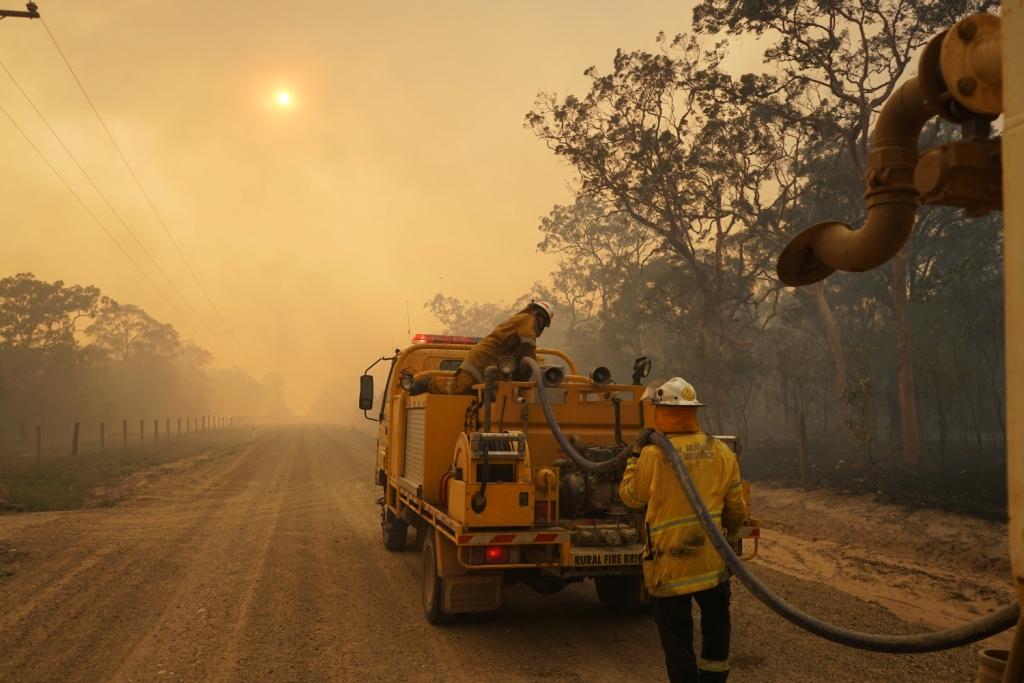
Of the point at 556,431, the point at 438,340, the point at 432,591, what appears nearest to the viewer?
the point at 556,431

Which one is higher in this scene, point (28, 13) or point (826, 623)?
point (28, 13)

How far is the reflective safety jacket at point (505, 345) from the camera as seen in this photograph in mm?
7531

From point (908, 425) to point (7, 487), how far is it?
937 inches

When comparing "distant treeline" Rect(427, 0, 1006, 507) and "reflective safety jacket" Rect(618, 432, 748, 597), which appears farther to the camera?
"distant treeline" Rect(427, 0, 1006, 507)

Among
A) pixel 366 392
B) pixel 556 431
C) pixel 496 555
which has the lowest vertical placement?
pixel 496 555

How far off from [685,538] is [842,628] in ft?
3.88

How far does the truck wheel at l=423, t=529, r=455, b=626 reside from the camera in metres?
6.86

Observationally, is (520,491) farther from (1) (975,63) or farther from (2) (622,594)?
(1) (975,63)

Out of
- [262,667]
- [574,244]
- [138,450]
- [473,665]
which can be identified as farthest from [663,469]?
[574,244]

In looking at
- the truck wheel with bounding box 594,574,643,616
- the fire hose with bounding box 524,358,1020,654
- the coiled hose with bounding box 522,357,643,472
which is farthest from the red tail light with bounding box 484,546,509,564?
the truck wheel with bounding box 594,574,643,616

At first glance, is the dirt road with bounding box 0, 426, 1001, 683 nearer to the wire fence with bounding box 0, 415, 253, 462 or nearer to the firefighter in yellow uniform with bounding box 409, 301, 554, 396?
the firefighter in yellow uniform with bounding box 409, 301, 554, 396

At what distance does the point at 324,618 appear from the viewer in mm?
7227

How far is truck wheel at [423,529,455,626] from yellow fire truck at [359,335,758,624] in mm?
12

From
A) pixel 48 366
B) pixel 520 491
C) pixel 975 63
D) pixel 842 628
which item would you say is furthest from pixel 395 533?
pixel 48 366
